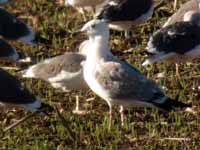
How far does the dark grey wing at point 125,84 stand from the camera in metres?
8.85

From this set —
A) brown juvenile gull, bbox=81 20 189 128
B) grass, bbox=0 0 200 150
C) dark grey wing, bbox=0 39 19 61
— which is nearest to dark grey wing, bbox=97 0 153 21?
grass, bbox=0 0 200 150

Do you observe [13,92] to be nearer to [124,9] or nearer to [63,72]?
[63,72]

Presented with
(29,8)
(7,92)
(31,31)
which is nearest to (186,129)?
(7,92)

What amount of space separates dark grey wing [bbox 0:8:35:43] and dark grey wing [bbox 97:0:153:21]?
0.99 meters

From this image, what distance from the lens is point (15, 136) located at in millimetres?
8883

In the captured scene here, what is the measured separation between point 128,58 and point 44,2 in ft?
9.71

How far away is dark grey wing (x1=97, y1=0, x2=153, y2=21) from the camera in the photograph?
37.9 feet

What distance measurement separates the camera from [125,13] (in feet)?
38.4

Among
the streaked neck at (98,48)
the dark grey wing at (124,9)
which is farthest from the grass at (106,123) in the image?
the streaked neck at (98,48)

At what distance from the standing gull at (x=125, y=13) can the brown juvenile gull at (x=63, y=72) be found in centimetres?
177

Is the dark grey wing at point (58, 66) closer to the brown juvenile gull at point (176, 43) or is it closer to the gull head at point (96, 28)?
the gull head at point (96, 28)

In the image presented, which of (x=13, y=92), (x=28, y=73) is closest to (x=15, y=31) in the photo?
(x=28, y=73)

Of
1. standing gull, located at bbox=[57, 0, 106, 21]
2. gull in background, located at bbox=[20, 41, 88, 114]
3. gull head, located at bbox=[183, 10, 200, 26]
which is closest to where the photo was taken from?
gull in background, located at bbox=[20, 41, 88, 114]

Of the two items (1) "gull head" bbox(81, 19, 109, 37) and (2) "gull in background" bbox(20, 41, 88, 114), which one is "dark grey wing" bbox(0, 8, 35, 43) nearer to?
(2) "gull in background" bbox(20, 41, 88, 114)
